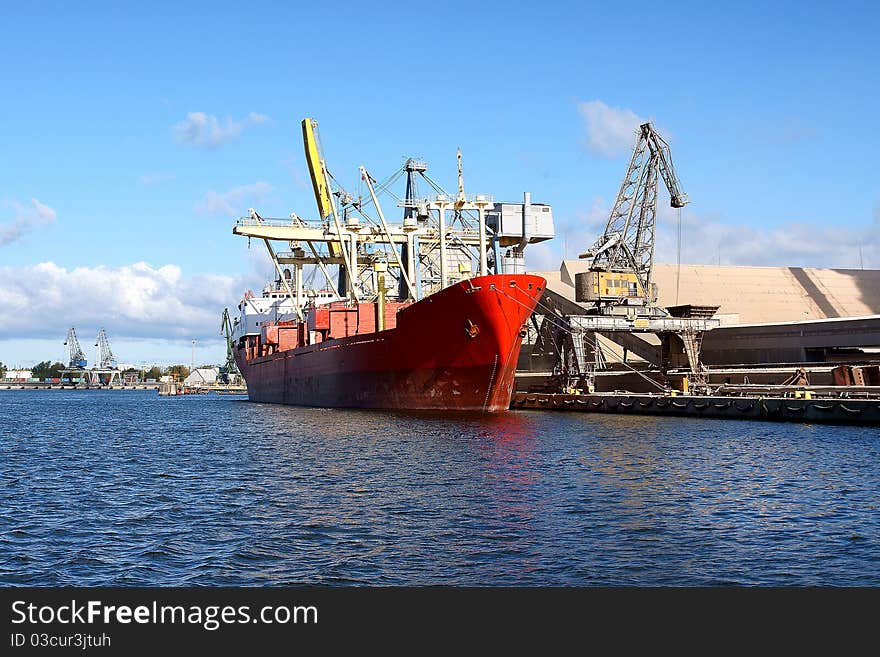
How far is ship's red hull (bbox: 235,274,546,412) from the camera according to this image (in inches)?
1615

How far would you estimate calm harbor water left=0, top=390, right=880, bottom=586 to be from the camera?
12.8 m

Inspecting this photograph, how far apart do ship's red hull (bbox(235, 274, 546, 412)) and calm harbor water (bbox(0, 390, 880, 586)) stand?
9060 millimetres

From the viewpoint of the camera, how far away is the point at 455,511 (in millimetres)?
17312

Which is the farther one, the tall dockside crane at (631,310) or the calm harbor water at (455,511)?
the tall dockside crane at (631,310)

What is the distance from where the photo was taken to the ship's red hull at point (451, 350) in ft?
135

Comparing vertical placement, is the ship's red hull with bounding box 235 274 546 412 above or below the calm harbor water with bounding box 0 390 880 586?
above

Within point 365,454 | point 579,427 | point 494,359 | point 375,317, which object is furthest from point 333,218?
point 365,454

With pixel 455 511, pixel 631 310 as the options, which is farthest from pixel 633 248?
pixel 455 511

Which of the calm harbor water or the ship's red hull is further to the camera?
the ship's red hull

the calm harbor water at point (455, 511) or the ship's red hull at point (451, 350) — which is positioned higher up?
the ship's red hull at point (451, 350)

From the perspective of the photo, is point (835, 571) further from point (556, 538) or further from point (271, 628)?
point (271, 628)

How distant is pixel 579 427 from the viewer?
3797 centimetres

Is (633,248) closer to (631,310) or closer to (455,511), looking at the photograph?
(631,310)

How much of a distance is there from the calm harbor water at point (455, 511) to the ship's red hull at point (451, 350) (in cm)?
906
